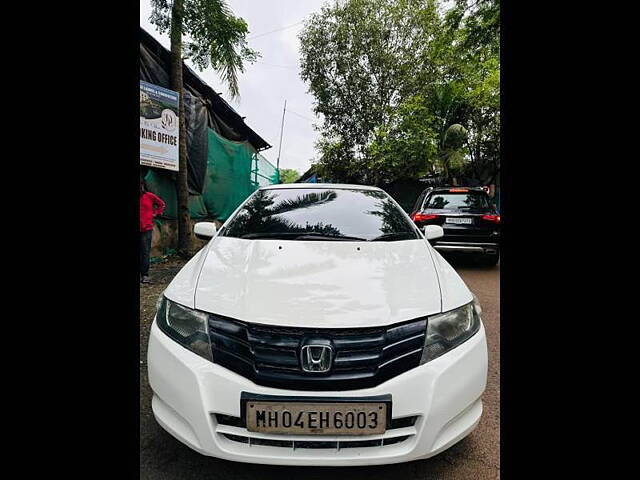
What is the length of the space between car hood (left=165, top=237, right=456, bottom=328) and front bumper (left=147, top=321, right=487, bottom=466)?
226mm

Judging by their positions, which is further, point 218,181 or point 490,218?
point 218,181

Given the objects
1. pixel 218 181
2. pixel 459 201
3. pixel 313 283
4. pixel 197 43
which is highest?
pixel 197 43

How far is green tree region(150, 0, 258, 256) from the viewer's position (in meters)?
6.11

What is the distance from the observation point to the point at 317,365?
1.36 metres

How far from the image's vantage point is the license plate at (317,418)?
51.4 inches

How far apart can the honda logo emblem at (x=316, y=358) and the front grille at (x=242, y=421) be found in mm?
304

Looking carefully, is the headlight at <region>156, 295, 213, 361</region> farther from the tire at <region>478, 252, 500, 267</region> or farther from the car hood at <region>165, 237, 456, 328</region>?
the tire at <region>478, 252, 500, 267</region>

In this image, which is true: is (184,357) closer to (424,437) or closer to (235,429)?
(235,429)

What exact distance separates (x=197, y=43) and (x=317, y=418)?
6961mm

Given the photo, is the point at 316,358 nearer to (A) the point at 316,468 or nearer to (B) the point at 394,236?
(A) the point at 316,468

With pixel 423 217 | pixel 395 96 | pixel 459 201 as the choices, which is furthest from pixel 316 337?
pixel 395 96

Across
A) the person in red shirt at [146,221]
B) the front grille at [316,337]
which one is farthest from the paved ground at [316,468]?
the person in red shirt at [146,221]

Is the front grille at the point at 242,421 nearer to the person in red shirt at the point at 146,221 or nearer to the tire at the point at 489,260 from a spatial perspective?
the person in red shirt at the point at 146,221
